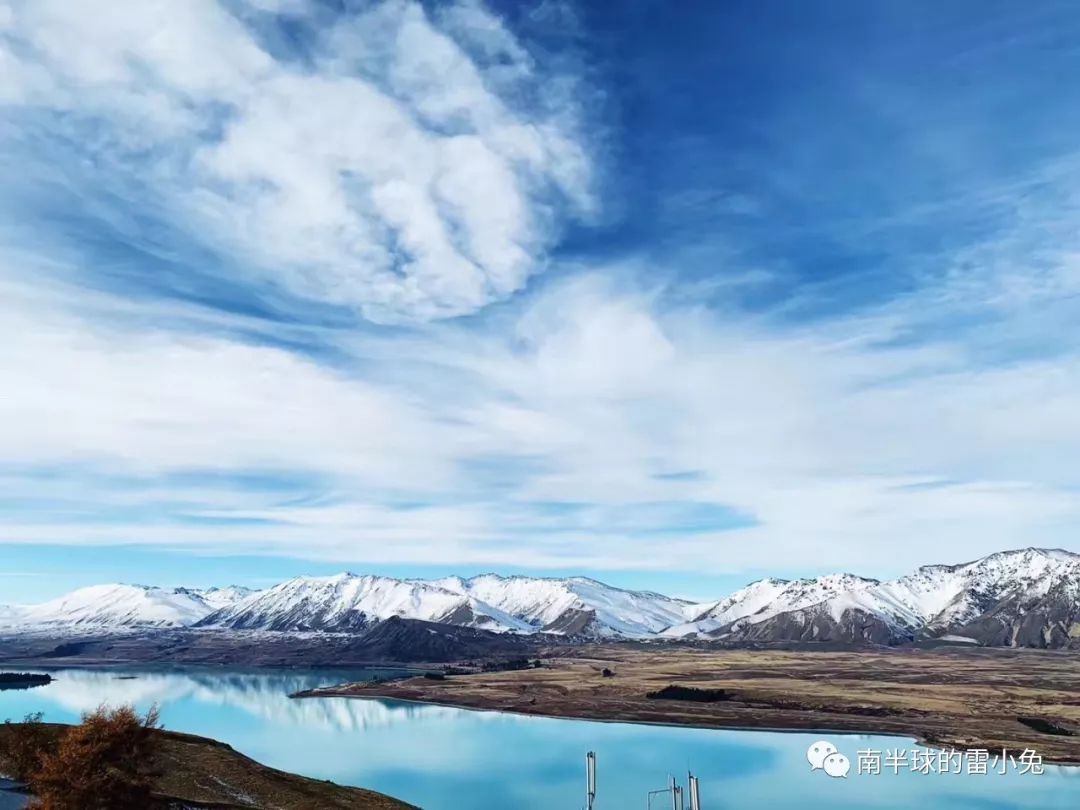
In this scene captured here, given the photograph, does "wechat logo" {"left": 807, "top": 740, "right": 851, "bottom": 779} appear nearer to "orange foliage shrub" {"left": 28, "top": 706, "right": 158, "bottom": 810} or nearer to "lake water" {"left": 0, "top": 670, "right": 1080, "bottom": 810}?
"lake water" {"left": 0, "top": 670, "right": 1080, "bottom": 810}

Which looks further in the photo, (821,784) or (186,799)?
(821,784)

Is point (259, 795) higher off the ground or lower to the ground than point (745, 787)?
higher

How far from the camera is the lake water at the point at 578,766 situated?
324 feet

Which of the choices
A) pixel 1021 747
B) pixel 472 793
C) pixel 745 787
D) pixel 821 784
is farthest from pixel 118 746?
pixel 1021 747

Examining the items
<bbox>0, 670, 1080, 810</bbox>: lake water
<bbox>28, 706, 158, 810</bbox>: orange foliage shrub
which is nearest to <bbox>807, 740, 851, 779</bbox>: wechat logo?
<bbox>0, 670, 1080, 810</bbox>: lake water

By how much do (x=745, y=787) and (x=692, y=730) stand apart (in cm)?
5556

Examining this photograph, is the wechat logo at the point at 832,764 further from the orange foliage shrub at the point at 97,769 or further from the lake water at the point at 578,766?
the orange foliage shrub at the point at 97,769

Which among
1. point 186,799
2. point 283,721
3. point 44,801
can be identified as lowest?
point 283,721

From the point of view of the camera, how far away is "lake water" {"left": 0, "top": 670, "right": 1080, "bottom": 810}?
324 feet

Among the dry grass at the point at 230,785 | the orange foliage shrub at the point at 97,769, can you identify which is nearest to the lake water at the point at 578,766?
the dry grass at the point at 230,785

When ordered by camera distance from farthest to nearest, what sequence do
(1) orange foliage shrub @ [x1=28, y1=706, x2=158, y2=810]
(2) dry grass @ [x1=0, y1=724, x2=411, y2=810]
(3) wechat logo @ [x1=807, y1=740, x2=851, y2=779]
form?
1. (3) wechat logo @ [x1=807, y1=740, x2=851, y2=779]
2. (2) dry grass @ [x1=0, y1=724, x2=411, y2=810]
3. (1) orange foliage shrub @ [x1=28, y1=706, x2=158, y2=810]

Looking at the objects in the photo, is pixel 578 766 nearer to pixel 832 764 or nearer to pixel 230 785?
pixel 832 764

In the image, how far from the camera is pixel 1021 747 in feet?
413

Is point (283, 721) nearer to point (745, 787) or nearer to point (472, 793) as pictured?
point (472, 793)
